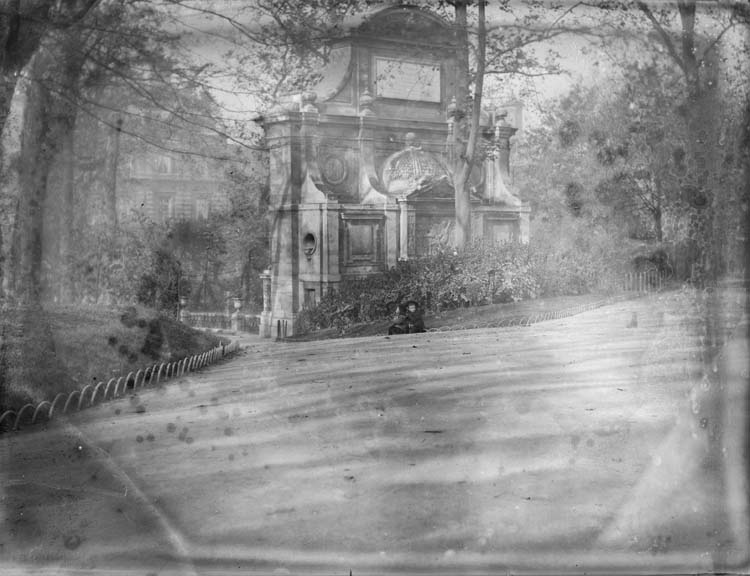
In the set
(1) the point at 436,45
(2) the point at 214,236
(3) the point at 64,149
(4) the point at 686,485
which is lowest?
(4) the point at 686,485

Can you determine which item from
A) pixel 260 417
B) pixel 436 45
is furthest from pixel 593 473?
pixel 436 45

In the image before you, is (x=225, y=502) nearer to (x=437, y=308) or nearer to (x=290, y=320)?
(x=290, y=320)

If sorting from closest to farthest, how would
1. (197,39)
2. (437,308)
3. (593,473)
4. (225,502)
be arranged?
(225,502) → (593,473) → (197,39) → (437,308)

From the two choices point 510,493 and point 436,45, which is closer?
point 510,493

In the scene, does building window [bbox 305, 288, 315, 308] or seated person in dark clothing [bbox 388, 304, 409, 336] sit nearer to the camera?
building window [bbox 305, 288, 315, 308]

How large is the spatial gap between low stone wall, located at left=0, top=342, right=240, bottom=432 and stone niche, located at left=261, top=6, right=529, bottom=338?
0.98ft

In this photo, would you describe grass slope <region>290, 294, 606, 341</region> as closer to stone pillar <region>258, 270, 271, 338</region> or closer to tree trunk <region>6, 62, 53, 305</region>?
stone pillar <region>258, 270, 271, 338</region>

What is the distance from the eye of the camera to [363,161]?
3393 mm

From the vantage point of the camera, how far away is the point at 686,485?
10.4 ft

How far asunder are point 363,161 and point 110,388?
4.70 feet

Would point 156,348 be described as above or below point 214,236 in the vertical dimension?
below

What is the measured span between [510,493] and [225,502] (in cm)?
107

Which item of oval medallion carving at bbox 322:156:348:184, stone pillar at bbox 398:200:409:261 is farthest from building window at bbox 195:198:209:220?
stone pillar at bbox 398:200:409:261

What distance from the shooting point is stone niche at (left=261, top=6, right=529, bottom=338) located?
332 centimetres
